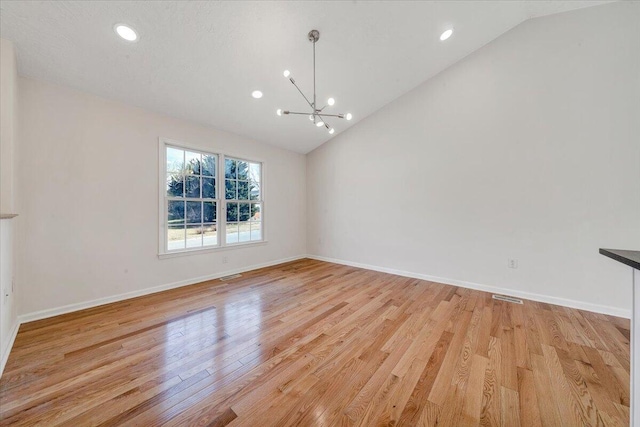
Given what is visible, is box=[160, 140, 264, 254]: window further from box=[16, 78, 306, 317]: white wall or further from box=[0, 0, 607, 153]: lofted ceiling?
box=[0, 0, 607, 153]: lofted ceiling

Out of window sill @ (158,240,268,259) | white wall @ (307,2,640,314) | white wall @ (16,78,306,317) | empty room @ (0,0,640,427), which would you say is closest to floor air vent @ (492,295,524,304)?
empty room @ (0,0,640,427)

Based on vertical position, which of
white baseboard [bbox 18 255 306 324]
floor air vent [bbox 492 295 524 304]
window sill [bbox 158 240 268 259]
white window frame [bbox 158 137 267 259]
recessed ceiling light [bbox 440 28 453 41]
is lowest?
floor air vent [bbox 492 295 524 304]

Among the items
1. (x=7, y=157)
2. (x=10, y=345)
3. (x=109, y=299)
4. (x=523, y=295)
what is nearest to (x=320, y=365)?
(x=10, y=345)

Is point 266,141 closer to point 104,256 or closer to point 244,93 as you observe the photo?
point 244,93

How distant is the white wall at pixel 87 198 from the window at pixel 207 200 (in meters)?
0.20

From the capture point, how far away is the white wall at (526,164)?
2.77 m

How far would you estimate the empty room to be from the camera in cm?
163

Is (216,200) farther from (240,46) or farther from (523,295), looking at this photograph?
(523,295)

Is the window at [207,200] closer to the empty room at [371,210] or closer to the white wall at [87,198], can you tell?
the empty room at [371,210]

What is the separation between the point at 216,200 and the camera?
425cm

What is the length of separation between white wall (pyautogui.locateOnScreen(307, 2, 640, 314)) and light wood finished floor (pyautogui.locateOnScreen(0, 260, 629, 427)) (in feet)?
2.20

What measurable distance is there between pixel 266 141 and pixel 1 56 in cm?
334

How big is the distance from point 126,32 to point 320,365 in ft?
11.6

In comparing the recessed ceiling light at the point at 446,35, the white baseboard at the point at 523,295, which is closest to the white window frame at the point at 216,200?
the white baseboard at the point at 523,295
